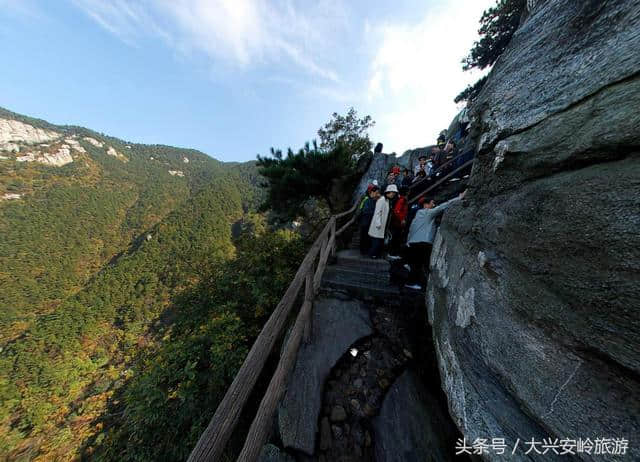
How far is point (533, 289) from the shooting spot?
3.62ft

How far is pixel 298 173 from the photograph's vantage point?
22.2ft

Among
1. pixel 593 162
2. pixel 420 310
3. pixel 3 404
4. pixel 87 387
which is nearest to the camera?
pixel 593 162

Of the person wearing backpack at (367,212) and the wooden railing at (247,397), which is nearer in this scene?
the wooden railing at (247,397)

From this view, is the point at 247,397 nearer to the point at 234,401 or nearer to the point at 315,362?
the point at 234,401

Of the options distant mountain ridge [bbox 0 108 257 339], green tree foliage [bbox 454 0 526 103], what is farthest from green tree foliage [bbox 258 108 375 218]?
distant mountain ridge [bbox 0 108 257 339]

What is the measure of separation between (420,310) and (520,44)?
8.75 feet

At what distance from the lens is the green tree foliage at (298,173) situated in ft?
22.6

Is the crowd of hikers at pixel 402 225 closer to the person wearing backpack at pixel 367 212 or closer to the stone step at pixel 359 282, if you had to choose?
the person wearing backpack at pixel 367 212

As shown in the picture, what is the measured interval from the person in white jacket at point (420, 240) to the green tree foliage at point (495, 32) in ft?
34.0

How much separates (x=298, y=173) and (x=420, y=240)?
4.83m

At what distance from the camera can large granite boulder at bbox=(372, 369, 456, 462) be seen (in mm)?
1502

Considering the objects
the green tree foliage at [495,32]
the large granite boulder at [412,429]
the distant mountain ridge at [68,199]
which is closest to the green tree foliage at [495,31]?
the green tree foliage at [495,32]

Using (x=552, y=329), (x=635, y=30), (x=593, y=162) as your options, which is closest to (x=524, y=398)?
(x=552, y=329)

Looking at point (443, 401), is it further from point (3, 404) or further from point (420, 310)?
point (3, 404)
